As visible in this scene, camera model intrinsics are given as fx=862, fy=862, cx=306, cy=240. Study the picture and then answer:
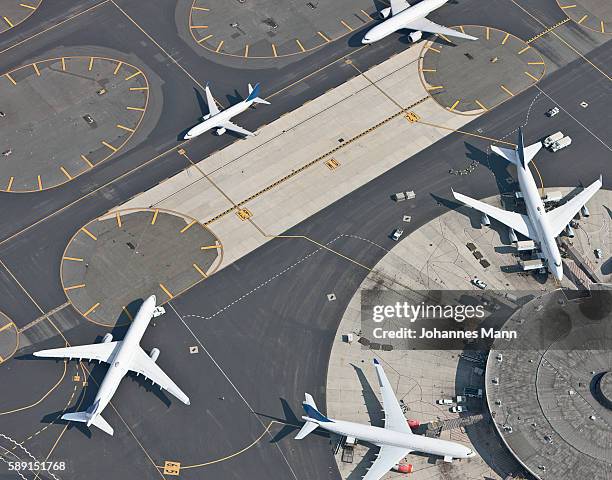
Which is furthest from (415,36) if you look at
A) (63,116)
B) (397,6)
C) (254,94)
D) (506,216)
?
(63,116)

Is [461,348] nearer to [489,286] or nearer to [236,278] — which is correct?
[489,286]

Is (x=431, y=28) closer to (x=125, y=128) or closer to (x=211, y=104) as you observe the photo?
(x=211, y=104)

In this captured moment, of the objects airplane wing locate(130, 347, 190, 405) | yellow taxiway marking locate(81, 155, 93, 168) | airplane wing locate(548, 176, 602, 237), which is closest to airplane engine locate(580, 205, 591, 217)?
airplane wing locate(548, 176, 602, 237)

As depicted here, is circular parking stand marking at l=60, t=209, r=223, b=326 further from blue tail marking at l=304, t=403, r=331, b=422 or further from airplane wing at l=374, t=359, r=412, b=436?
airplane wing at l=374, t=359, r=412, b=436

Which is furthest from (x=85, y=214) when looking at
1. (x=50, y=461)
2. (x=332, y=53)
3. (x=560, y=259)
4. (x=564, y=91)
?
(x=564, y=91)

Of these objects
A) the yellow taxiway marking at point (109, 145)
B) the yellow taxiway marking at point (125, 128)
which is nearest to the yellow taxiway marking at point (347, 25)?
the yellow taxiway marking at point (125, 128)

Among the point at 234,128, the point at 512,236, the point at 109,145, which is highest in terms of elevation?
the point at 234,128

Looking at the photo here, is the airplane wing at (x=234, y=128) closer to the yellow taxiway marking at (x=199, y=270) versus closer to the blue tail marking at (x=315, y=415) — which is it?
the yellow taxiway marking at (x=199, y=270)
